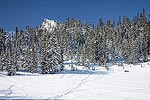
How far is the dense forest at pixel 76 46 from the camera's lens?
63906 millimetres

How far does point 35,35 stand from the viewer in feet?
443

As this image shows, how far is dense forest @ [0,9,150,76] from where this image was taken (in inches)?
2516

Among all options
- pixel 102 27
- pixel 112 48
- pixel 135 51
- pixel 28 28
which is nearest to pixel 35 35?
pixel 28 28

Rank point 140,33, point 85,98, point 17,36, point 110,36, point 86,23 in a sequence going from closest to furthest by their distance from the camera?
point 85,98 < point 140,33 < point 110,36 < point 86,23 < point 17,36

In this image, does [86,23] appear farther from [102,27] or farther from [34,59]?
[34,59]

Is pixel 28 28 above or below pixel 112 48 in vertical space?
above

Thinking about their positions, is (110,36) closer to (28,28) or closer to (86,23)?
(86,23)

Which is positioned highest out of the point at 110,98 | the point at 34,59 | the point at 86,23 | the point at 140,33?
the point at 86,23

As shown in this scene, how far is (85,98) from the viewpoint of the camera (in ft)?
92.5

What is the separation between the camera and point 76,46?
115312mm

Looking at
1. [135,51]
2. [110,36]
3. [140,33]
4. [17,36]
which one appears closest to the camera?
[135,51]

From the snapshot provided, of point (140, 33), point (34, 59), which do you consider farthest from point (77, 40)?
point (34, 59)

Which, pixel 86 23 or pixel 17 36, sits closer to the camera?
pixel 86 23

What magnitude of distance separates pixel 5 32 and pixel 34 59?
161ft
